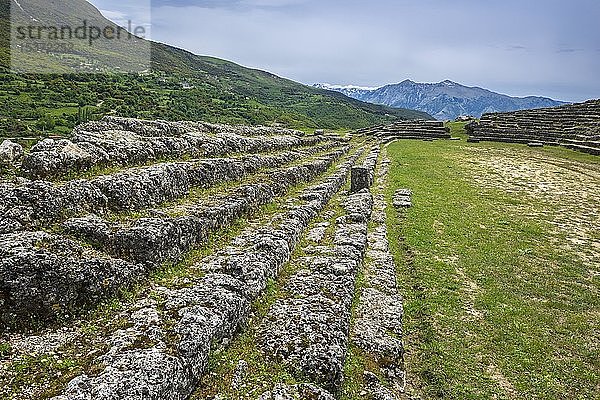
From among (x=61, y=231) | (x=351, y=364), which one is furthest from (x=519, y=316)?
(x=61, y=231)

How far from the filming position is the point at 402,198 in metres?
22.9

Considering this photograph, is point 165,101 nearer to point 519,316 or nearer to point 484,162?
point 484,162

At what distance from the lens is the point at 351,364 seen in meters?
8.22

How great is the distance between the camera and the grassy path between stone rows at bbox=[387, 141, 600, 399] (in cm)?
820

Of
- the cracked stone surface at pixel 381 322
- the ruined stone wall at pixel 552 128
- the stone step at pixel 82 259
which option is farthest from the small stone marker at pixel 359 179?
the ruined stone wall at pixel 552 128

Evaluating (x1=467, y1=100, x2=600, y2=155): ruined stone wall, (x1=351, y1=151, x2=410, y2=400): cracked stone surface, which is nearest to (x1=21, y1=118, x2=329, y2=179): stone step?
(x1=351, y1=151, x2=410, y2=400): cracked stone surface

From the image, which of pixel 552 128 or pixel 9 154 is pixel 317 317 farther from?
pixel 552 128

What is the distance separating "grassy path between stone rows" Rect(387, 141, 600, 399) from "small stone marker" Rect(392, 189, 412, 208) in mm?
506

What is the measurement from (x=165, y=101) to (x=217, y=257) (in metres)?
120

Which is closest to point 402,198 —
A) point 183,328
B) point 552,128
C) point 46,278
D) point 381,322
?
point 381,322

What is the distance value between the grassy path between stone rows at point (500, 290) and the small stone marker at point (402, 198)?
506 millimetres

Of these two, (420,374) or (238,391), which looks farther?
(420,374)

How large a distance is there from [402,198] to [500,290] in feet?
36.8

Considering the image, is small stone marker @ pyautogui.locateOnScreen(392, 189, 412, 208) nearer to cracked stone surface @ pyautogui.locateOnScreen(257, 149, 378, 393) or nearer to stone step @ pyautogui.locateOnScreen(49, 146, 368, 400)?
cracked stone surface @ pyautogui.locateOnScreen(257, 149, 378, 393)
